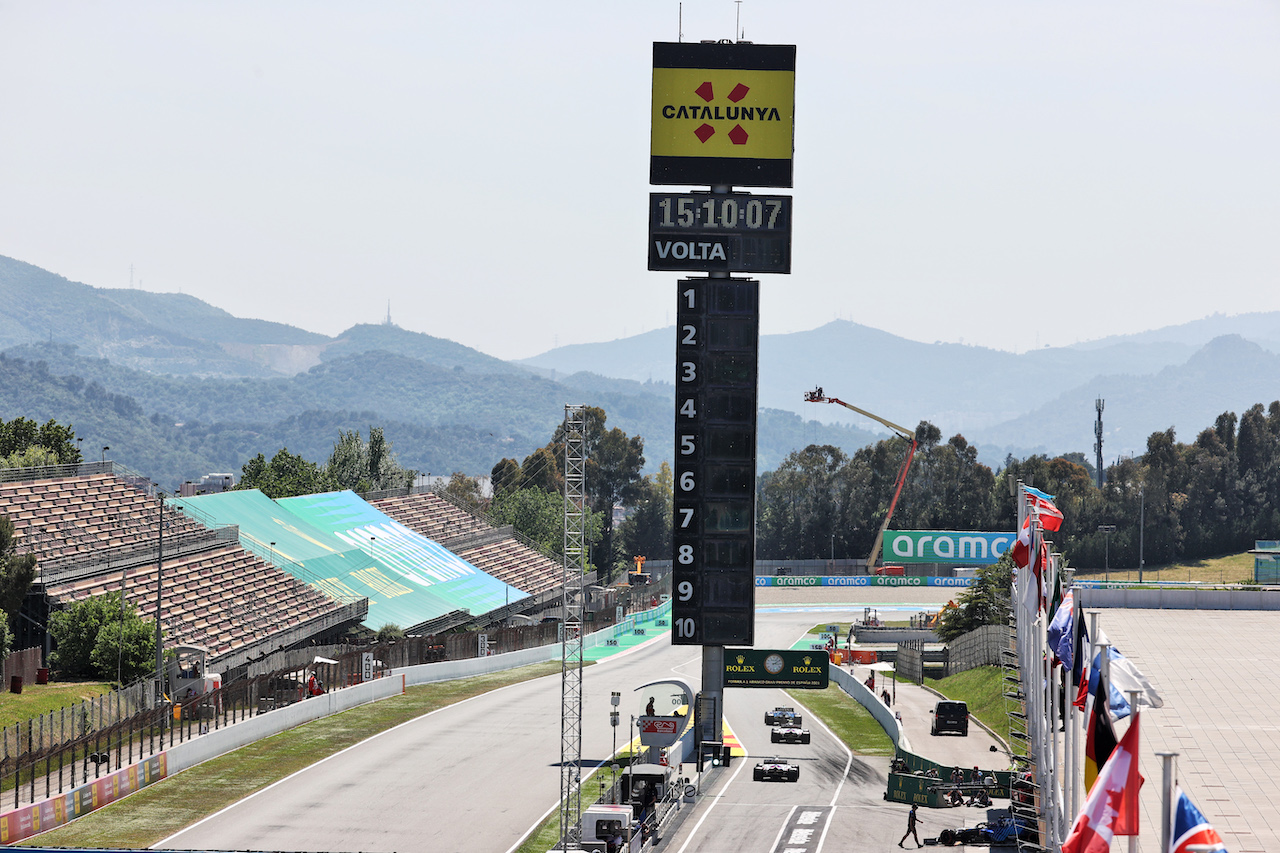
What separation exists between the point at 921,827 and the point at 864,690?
97.8 feet

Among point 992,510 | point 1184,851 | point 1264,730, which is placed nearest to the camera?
point 1184,851

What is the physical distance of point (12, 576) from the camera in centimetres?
5753

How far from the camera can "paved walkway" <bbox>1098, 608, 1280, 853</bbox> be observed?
4225 cm

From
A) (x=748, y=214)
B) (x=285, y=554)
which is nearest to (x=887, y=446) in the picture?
(x=285, y=554)

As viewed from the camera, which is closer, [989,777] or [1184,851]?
[1184,851]

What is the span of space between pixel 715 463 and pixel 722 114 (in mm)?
12491

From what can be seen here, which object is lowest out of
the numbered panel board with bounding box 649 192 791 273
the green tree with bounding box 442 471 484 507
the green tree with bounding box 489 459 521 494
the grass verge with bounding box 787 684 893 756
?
Answer: the grass verge with bounding box 787 684 893 756

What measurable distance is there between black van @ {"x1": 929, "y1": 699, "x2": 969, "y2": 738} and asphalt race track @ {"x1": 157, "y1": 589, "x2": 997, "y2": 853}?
2.24 feet

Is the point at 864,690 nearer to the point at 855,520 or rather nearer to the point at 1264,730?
the point at 1264,730

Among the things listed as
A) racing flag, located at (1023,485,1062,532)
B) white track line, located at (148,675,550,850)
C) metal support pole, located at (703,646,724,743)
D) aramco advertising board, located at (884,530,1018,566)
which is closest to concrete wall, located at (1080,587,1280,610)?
white track line, located at (148,675,550,850)

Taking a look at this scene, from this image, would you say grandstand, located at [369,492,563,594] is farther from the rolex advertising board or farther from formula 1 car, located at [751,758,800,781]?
formula 1 car, located at [751,758,800,781]

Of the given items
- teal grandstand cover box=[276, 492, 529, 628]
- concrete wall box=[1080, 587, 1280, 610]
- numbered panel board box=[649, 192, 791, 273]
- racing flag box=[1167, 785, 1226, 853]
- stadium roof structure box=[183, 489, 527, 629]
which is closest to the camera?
racing flag box=[1167, 785, 1226, 853]

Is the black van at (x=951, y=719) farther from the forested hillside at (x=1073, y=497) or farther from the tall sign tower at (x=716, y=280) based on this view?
the forested hillside at (x=1073, y=497)

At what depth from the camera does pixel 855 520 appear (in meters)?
170
